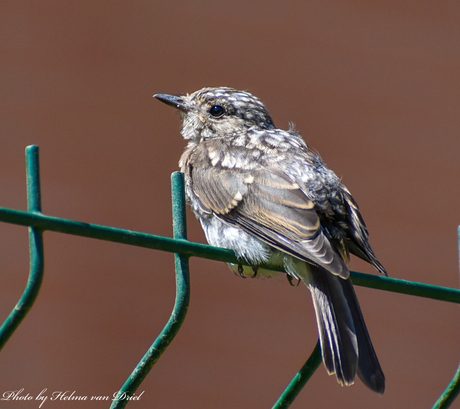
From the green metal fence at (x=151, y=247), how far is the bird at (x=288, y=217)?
8.7 inches

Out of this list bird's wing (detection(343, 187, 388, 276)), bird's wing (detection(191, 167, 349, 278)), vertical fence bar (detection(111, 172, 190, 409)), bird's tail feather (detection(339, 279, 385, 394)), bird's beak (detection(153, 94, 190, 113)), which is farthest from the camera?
bird's beak (detection(153, 94, 190, 113))

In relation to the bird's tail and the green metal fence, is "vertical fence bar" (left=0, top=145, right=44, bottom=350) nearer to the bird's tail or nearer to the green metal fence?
the green metal fence

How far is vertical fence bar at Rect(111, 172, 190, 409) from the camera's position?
1836 millimetres

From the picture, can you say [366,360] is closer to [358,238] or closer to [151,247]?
[358,238]

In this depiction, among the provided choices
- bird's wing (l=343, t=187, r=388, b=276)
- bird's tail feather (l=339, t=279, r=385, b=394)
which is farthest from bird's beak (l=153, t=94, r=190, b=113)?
bird's tail feather (l=339, t=279, r=385, b=394)

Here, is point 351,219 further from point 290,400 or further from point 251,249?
point 290,400

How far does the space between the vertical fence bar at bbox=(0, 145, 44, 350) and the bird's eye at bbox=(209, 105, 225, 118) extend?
108 inches

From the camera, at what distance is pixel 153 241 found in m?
1.86

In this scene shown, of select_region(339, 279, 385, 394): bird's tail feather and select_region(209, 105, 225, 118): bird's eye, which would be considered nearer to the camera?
select_region(339, 279, 385, 394): bird's tail feather

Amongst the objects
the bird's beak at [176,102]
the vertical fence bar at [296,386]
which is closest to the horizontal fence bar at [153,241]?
the vertical fence bar at [296,386]

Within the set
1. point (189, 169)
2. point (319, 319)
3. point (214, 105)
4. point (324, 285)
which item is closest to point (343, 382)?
point (319, 319)

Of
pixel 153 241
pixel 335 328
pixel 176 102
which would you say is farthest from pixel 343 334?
pixel 176 102

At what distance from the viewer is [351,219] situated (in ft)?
10.7

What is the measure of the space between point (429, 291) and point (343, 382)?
1.53 ft
